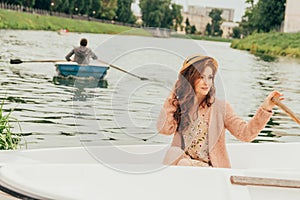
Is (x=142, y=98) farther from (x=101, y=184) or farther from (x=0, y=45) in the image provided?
(x=0, y=45)

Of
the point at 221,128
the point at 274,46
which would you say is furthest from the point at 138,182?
the point at 274,46

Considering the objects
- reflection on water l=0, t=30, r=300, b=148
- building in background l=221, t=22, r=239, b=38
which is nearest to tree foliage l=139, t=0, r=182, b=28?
building in background l=221, t=22, r=239, b=38

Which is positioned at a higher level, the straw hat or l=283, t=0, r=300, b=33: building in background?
the straw hat

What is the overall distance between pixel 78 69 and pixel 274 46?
15.3 metres

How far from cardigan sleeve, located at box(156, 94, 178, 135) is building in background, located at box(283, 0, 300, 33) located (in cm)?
2432

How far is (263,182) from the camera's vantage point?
2.02 metres

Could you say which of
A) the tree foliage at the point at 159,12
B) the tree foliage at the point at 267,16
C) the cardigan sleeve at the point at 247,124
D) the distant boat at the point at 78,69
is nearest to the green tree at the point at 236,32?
the tree foliage at the point at 267,16

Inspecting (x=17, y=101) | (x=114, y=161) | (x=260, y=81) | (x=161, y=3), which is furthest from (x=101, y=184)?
(x=161, y=3)

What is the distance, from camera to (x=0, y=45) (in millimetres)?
17734

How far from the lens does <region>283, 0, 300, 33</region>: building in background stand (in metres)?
26.5

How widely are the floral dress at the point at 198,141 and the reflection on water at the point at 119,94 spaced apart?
4.4 inches

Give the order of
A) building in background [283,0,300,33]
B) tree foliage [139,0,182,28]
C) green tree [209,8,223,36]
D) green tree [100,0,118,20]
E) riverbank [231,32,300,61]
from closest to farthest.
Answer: riverbank [231,32,300,61], tree foliage [139,0,182,28], building in background [283,0,300,33], green tree [209,8,223,36], green tree [100,0,118,20]

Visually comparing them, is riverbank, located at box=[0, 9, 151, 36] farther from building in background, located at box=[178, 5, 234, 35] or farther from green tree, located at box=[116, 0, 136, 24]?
building in background, located at box=[178, 5, 234, 35]

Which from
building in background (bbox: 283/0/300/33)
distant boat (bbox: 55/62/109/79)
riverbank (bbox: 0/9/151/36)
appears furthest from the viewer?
riverbank (bbox: 0/9/151/36)
